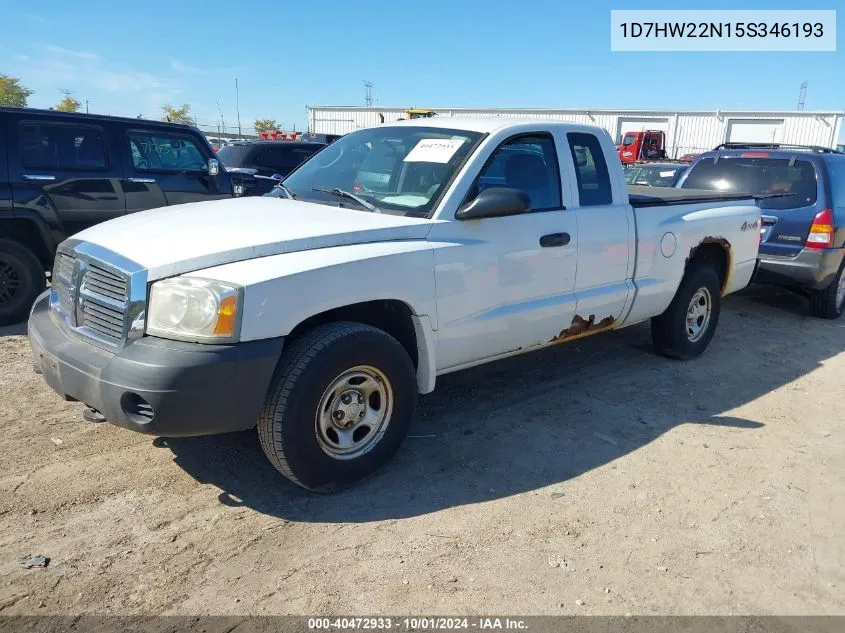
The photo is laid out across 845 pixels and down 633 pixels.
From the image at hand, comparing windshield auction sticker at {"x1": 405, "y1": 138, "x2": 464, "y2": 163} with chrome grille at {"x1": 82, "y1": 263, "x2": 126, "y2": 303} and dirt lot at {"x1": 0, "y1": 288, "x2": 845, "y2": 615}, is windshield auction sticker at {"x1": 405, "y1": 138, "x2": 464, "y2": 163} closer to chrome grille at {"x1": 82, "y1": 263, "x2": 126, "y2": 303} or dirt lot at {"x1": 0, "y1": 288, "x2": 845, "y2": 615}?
dirt lot at {"x1": 0, "y1": 288, "x2": 845, "y2": 615}

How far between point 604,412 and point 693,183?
4674 millimetres

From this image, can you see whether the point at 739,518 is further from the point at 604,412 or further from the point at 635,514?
the point at 604,412

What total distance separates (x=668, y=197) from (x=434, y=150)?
237 cm

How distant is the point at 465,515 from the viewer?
3.27 m

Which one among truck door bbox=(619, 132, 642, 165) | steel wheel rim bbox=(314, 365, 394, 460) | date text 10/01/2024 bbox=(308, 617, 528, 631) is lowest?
date text 10/01/2024 bbox=(308, 617, 528, 631)

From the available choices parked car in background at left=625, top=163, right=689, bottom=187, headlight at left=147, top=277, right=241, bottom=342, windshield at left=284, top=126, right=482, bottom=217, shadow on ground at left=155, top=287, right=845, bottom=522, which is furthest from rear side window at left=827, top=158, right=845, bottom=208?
headlight at left=147, top=277, right=241, bottom=342

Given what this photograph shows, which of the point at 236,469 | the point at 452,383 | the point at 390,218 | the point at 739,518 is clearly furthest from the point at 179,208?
the point at 739,518

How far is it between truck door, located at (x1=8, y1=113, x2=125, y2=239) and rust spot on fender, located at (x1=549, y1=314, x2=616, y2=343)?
4757mm

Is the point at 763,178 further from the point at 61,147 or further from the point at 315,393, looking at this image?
the point at 61,147

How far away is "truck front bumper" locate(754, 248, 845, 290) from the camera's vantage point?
7148 millimetres

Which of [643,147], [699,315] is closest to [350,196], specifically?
[699,315]

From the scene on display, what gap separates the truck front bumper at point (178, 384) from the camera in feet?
9.15

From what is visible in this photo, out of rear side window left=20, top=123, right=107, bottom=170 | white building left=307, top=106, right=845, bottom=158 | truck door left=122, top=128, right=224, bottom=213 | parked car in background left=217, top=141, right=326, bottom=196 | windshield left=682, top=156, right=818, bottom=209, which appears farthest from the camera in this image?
white building left=307, top=106, right=845, bottom=158

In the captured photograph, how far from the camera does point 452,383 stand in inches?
198
